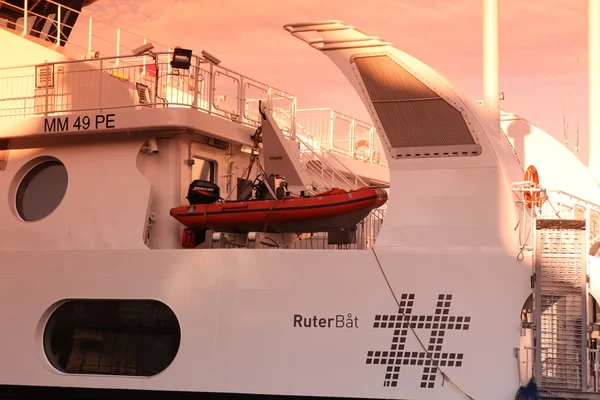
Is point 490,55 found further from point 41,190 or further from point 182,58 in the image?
point 41,190

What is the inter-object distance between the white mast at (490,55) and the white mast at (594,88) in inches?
130

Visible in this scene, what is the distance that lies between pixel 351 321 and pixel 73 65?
24.2 ft

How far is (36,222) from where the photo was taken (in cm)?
1348

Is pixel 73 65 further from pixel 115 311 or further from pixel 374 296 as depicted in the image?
pixel 374 296

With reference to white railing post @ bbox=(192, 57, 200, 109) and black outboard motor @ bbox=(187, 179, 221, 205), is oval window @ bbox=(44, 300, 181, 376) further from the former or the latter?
white railing post @ bbox=(192, 57, 200, 109)

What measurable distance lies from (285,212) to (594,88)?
617 cm

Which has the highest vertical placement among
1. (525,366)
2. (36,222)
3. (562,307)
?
(36,222)

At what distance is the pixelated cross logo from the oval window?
115 inches

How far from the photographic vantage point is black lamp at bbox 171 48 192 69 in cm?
1285

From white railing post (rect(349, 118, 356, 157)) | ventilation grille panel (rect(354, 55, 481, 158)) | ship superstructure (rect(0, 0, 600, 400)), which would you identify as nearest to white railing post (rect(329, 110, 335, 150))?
white railing post (rect(349, 118, 356, 157))

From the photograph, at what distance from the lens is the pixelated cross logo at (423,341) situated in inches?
422

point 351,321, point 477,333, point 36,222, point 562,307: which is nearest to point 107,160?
point 36,222

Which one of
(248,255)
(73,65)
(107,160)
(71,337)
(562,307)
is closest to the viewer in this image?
(562,307)

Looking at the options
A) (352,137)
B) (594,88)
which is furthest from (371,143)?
(594,88)
